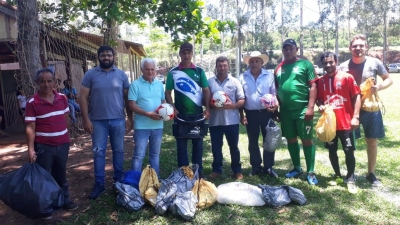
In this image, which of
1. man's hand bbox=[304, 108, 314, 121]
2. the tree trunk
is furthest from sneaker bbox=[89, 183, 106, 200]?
man's hand bbox=[304, 108, 314, 121]

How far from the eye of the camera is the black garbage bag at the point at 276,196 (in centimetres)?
420

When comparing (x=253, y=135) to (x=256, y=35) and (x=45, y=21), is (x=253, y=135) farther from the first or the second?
(x=256, y=35)

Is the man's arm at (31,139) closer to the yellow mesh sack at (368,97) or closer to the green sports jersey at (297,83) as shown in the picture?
the green sports jersey at (297,83)

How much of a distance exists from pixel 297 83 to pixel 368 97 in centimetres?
91

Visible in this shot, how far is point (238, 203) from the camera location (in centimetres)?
430

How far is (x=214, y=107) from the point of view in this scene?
16.1 ft

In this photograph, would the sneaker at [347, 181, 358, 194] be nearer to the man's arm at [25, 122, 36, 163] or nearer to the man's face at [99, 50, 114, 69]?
the man's face at [99, 50, 114, 69]

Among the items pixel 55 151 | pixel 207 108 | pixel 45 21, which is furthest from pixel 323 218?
pixel 45 21

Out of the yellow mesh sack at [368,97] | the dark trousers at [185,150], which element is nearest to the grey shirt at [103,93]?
the dark trousers at [185,150]

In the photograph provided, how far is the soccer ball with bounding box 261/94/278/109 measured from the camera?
486cm

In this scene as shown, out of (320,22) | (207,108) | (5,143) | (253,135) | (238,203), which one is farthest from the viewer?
(320,22)

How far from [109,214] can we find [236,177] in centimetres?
192

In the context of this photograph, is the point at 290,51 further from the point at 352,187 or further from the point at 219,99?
the point at 352,187

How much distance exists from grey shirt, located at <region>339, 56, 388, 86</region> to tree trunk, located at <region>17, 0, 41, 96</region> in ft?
13.9
